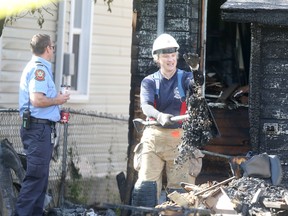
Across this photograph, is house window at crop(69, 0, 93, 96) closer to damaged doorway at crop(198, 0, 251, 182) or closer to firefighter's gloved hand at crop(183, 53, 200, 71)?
damaged doorway at crop(198, 0, 251, 182)

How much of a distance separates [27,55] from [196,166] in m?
4.67

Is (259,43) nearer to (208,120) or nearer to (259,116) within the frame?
(259,116)

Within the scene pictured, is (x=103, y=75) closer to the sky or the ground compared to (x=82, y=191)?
closer to the sky

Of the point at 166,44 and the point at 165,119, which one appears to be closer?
the point at 165,119

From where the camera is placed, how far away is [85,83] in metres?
14.0

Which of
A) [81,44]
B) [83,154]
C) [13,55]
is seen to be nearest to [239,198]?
[83,154]

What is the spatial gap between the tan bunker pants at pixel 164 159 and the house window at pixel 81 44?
5.20 metres

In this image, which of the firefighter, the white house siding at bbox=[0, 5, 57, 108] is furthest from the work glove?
the white house siding at bbox=[0, 5, 57, 108]

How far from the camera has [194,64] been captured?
8.13 metres

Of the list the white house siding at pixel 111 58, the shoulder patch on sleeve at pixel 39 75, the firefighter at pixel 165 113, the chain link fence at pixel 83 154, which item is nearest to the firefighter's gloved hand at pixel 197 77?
the firefighter at pixel 165 113

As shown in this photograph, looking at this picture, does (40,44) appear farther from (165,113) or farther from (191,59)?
(191,59)

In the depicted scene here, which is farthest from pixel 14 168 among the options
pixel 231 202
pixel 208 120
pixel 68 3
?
pixel 68 3

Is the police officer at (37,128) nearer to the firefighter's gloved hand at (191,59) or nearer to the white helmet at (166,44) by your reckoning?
the white helmet at (166,44)

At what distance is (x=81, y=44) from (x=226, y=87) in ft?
10.4
